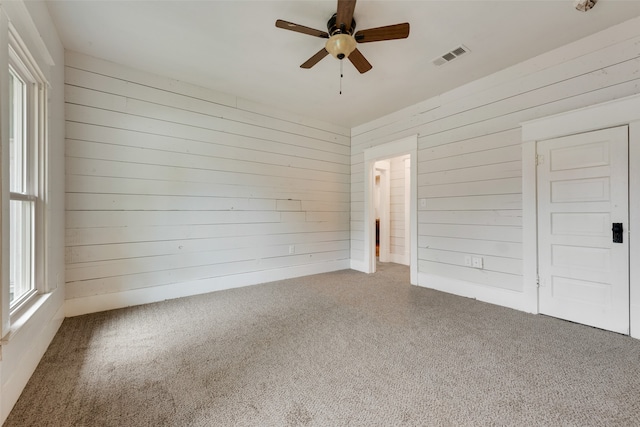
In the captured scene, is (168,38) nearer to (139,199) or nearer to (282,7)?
(282,7)

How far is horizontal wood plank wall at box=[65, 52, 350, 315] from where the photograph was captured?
8.89ft

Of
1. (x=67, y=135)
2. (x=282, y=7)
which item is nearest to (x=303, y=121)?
(x=282, y=7)

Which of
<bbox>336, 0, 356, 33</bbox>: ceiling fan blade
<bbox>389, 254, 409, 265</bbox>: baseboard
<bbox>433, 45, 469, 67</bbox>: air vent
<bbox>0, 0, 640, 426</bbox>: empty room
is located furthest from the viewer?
<bbox>389, 254, 409, 265</bbox>: baseboard

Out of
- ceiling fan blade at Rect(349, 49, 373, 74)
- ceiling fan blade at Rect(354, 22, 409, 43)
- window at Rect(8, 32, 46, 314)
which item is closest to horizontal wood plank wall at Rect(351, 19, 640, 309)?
ceiling fan blade at Rect(349, 49, 373, 74)

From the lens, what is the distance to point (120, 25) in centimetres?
228

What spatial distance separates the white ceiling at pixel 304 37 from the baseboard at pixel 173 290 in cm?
252

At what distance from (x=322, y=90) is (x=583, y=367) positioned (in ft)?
11.8

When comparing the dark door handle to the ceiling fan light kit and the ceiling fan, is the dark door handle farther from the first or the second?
the ceiling fan light kit

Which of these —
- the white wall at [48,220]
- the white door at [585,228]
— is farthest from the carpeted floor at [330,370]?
the white door at [585,228]

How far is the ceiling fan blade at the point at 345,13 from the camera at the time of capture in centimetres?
173

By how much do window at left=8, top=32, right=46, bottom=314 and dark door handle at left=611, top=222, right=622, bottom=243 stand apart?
462 centimetres

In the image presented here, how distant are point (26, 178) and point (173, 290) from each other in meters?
1.77

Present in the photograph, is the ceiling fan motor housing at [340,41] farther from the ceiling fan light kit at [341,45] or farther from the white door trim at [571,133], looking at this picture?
the white door trim at [571,133]

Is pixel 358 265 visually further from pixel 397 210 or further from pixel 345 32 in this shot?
pixel 345 32
